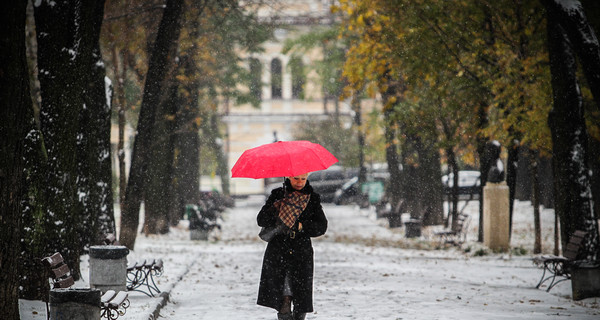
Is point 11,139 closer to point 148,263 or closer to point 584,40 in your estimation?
point 148,263

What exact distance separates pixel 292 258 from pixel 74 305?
6.27 feet

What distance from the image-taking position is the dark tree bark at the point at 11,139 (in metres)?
6.64

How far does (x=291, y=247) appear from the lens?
7336 millimetres

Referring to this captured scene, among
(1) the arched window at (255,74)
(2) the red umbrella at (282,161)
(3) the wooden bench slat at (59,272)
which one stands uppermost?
(1) the arched window at (255,74)

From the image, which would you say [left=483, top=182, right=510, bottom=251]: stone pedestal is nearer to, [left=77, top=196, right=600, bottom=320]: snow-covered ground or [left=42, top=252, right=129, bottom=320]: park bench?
[left=77, top=196, right=600, bottom=320]: snow-covered ground

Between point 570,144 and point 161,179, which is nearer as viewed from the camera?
point 570,144

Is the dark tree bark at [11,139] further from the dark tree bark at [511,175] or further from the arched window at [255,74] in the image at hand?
the arched window at [255,74]

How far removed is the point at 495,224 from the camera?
18.7m

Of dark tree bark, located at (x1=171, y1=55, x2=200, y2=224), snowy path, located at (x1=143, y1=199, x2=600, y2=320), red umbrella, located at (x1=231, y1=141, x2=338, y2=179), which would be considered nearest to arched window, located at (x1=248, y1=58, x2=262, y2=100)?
dark tree bark, located at (x1=171, y1=55, x2=200, y2=224)

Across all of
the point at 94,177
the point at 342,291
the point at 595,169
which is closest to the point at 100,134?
the point at 94,177

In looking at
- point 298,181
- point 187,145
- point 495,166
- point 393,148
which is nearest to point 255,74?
point 187,145

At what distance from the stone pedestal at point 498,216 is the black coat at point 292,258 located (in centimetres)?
1205

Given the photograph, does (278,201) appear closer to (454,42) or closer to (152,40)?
(454,42)

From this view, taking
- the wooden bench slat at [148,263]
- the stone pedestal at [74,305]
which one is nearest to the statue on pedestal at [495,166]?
the wooden bench slat at [148,263]
